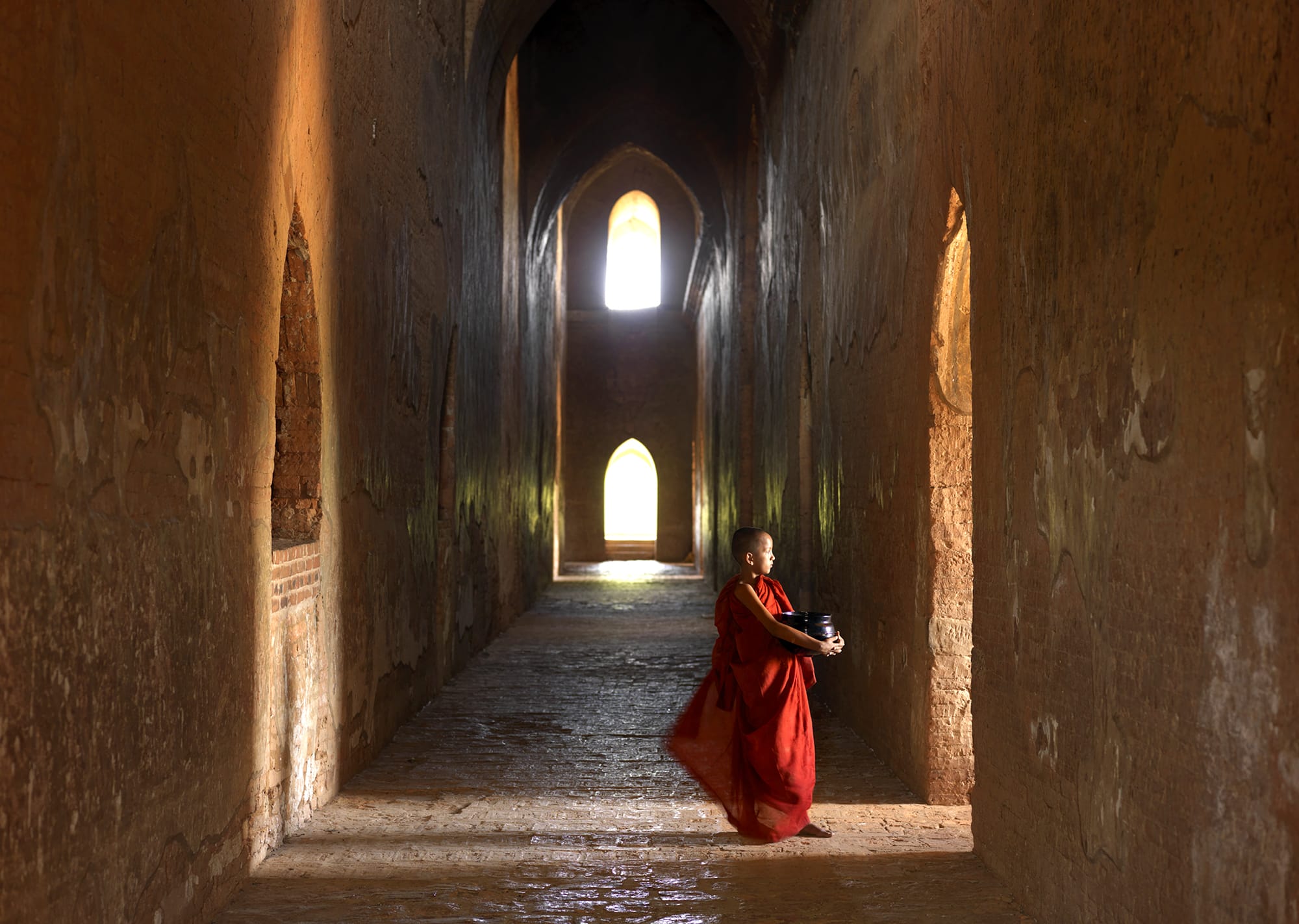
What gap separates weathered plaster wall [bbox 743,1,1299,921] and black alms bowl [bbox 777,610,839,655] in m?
0.66

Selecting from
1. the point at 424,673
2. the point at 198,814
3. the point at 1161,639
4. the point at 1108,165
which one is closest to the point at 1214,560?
the point at 1161,639

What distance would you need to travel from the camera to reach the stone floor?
167 inches

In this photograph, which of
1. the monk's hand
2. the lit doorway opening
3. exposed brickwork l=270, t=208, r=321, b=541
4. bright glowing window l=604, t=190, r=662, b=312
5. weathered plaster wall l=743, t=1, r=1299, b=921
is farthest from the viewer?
the lit doorway opening

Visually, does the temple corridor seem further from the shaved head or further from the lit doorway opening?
the lit doorway opening

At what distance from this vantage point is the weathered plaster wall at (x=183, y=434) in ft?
9.10

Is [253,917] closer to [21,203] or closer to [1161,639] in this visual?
[21,203]

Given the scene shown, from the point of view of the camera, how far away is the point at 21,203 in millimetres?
2693

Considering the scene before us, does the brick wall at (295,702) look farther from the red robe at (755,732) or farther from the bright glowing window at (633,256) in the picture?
the bright glowing window at (633,256)

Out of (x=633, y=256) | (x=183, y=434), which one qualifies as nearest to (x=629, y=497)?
(x=633, y=256)

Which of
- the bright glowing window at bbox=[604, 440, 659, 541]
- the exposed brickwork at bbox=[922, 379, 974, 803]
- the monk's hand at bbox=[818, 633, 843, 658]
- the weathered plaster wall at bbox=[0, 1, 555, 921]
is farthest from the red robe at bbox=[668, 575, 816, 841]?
the bright glowing window at bbox=[604, 440, 659, 541]

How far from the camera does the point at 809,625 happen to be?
17.0 feet

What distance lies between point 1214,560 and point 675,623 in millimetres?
11442

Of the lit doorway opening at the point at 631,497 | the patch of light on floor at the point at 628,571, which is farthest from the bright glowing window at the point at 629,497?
the patch of light on floor at the point at 628,571

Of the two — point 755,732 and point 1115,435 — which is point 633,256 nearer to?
point 755,732
